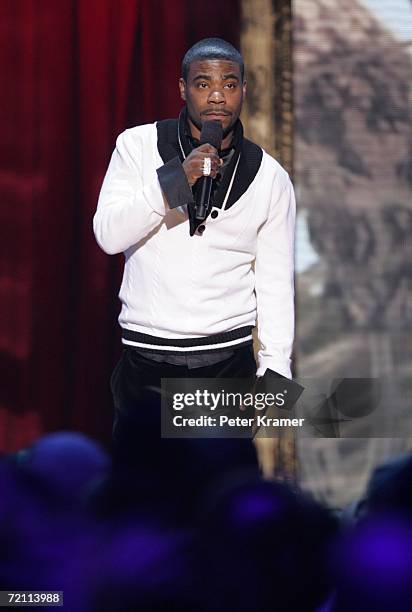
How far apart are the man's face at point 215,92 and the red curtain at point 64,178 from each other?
112 cm

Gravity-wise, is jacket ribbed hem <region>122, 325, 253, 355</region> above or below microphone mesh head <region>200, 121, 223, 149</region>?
below

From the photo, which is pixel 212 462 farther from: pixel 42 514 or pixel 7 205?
pixel 7 205

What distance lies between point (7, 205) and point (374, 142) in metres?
1.21

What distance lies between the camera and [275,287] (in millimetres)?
2301

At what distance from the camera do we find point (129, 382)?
2.25 metres

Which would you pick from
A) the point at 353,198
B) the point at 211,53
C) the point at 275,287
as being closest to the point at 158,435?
the point at 275,287

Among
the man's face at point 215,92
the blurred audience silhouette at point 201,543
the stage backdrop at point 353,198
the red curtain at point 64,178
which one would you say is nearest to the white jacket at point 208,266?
the man's face at point 215,92

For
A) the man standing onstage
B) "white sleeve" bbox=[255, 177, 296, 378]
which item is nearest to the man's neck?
the man standing onstage

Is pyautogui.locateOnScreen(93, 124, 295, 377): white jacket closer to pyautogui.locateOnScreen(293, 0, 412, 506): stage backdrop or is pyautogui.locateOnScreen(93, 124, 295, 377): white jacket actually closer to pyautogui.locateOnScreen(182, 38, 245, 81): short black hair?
pyautogui.locateOnScreen(182, 38, 245, 81): short black hair

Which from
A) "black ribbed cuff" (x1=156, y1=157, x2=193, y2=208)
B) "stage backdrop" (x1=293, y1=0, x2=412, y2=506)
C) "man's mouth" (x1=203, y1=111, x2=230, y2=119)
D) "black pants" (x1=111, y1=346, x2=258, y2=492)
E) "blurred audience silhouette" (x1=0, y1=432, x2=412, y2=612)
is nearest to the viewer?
"blurred audience silhouette" (x1=0, y1=432, x2=412, y2=612)

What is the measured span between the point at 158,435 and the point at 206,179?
522 mm

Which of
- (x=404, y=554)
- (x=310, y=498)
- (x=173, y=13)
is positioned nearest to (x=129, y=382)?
(x=310, y=498)

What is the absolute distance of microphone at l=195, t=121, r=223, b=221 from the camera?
2.05 m

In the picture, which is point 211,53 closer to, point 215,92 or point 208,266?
point 215,92
